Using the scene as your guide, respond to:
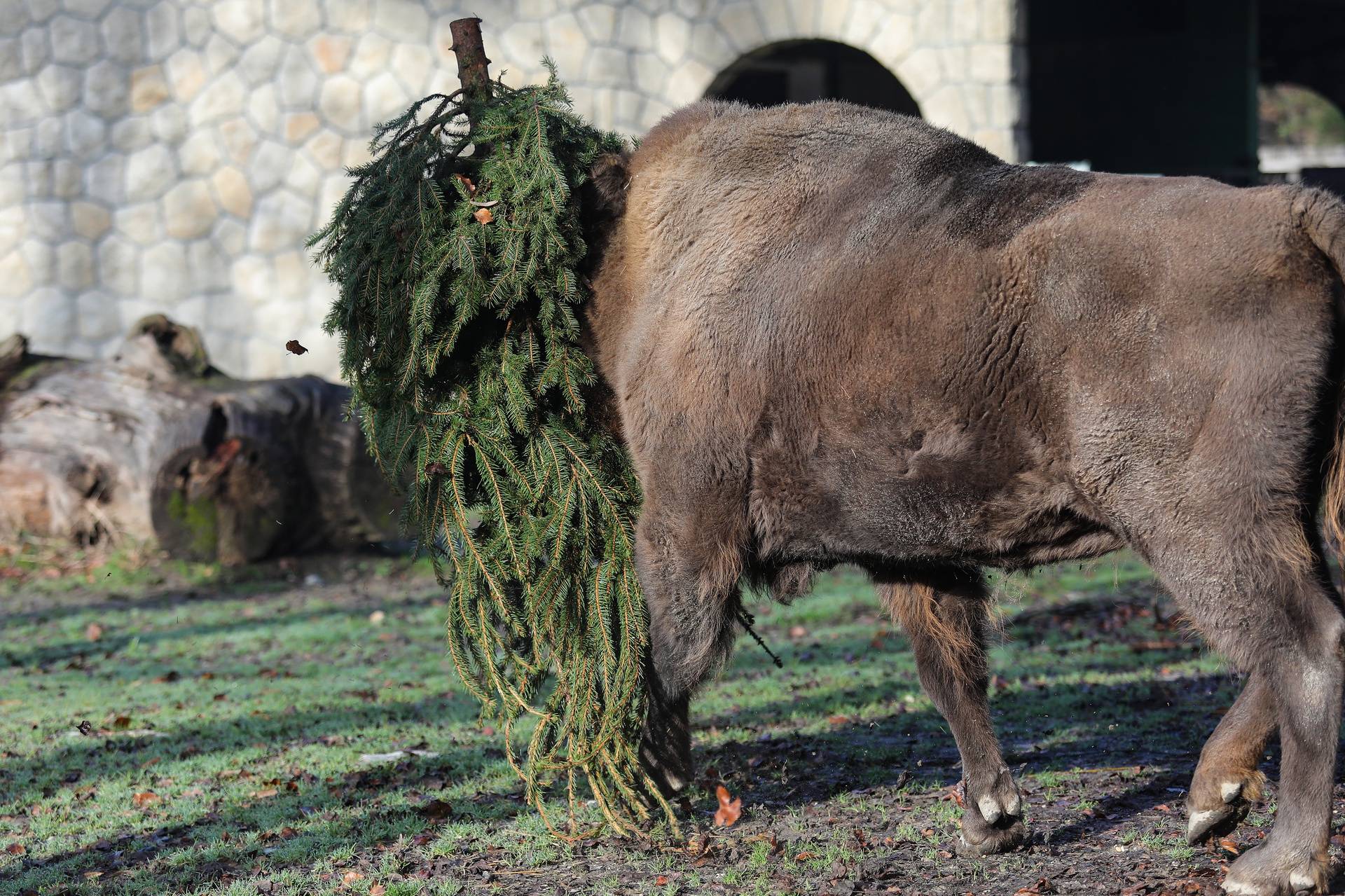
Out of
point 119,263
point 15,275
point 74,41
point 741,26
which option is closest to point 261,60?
point 74,41

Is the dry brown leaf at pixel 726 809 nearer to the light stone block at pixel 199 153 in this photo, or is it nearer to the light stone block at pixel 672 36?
the light stone block at pixel 672 36

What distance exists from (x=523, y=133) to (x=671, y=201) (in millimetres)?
556

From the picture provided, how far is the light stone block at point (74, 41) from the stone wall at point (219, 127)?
0.05ft

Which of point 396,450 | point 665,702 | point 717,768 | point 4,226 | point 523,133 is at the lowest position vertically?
point 717,768

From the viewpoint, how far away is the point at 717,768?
5.41m

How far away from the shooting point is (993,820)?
14.1 feet

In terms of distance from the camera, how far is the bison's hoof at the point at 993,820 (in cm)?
431

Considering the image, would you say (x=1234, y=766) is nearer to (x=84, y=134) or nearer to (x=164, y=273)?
(x=164, y=273)

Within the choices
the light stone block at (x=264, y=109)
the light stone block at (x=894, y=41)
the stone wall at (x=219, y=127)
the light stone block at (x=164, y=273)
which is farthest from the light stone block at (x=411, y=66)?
the light stone block at (x=894, y=41)

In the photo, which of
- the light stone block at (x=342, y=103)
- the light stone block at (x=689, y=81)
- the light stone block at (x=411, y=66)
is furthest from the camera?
the light stone block at (x=342, y=103)

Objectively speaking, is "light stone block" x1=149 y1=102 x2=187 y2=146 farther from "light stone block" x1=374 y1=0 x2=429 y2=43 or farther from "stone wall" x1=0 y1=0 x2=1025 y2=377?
"light stone block" x1=374 y1=0 x2=429 y2=43

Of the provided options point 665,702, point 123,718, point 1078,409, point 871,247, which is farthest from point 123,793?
point 1078,409

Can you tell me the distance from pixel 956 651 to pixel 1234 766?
3.17 feet

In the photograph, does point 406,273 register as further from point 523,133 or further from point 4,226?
point 4,226
